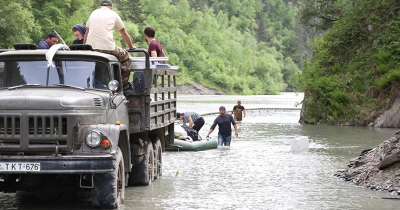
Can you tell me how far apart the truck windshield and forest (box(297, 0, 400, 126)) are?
26248 mm

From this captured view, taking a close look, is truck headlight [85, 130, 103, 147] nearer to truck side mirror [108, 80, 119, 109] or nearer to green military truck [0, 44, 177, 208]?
green military truck [0, 44, 177, 208]

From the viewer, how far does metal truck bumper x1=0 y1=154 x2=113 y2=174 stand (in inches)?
438

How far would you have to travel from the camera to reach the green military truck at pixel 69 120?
37.1 feet

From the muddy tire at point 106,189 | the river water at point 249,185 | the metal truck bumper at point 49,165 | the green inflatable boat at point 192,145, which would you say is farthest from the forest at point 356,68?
the metal truck bumper at point 49,165

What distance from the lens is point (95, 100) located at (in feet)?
39.4

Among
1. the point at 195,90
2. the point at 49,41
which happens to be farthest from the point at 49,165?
the point at 195,90

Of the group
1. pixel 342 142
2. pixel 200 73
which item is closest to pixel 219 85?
pixel 200 73

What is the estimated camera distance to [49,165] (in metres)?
11.1

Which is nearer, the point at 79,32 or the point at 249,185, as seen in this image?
the point at 79,32

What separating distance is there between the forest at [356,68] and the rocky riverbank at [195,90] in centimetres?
10150

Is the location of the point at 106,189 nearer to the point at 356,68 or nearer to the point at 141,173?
the point at 141,173

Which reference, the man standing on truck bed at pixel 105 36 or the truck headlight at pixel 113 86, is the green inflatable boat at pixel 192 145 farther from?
the truck headlight at pixel 113 86

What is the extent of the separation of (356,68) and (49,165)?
32215 millimetres

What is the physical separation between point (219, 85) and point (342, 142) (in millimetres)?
138409
